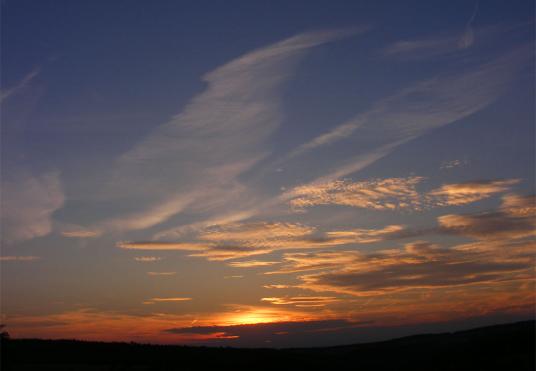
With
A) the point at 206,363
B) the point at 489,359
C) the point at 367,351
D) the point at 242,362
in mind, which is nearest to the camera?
the point at 489,359

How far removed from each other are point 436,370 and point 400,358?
2717 cm

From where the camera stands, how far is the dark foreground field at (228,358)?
4447cm

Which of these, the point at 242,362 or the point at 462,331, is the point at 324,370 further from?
the point at 462,331

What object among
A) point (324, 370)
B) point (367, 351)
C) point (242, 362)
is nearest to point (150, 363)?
point (242, 362)

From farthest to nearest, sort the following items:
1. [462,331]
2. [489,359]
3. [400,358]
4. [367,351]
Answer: [462,331] < [367,351] < [400,358] < [489,359]

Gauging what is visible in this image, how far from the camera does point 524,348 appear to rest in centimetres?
4403

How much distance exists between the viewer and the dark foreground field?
44469 mm

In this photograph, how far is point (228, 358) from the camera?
60781 mm

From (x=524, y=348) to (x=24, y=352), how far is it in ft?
160

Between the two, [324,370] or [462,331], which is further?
[462,331]

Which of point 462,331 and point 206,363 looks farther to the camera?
point 462,331

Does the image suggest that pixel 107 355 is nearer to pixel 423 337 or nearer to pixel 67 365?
pixel 67 365

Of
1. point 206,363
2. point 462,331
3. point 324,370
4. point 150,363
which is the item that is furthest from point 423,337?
point 150,363

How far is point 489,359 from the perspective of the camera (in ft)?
139
